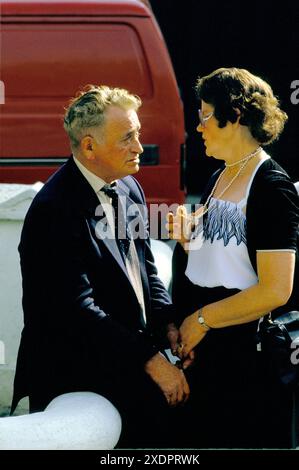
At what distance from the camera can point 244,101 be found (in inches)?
98.4

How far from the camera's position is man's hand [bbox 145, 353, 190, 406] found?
8.57 feet

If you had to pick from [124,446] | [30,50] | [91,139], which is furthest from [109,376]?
[30,50]

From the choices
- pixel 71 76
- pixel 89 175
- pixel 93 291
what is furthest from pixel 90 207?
pixel 71 76

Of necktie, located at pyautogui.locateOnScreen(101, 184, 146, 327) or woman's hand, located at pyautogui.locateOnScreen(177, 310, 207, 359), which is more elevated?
necktie, located at pyautogui.locateOnScreen(101, 184, 146, 327)

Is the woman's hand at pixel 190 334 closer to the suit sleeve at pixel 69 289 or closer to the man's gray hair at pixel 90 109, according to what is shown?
the suit sleeve at pixel 69 289

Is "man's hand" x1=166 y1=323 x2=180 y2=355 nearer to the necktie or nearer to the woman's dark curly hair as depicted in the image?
the necktie

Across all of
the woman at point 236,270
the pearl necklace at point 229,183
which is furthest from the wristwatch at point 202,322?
the pearl necklace at point 229,183

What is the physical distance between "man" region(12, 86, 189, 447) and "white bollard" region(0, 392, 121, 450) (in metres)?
0.11

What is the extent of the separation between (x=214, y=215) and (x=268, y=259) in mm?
251

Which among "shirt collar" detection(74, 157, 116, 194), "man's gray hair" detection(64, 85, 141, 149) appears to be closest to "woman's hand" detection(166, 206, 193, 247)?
"shirt collar" detection(74, 157, 116, 194)

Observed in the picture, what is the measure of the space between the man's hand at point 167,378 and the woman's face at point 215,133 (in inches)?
23.9

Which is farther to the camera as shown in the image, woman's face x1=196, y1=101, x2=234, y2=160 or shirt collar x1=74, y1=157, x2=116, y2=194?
shirt collar x1=74, y1=157, x2=116, y2=194

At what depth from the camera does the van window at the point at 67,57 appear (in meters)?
5.24
